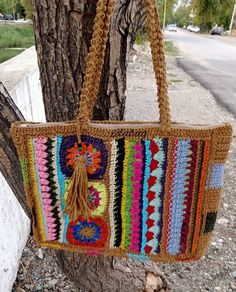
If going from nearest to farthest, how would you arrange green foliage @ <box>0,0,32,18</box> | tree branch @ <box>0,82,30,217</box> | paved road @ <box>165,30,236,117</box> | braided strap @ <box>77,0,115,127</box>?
1. braided strap @ <box>77,0,115,127</box>
2. tree branch @ <box>0,82,30,217</box>
3. green foliage @ <box>0,0,32,18</box>
4. paved road @ <box>165,30,236,117</box>

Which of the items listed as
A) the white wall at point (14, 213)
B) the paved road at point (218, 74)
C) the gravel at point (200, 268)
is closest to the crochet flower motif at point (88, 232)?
the white wall at point (14, 213)

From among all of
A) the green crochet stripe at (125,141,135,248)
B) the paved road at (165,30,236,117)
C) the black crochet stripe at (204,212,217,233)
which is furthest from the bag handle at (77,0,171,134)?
the paved road at (165,30,236,117)

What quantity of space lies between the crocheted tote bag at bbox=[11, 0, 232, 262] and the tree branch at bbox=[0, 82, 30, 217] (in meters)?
0.22

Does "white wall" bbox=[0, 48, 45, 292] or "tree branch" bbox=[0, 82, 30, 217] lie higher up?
"tree branch" bbox=[0, 82, 30, 217]

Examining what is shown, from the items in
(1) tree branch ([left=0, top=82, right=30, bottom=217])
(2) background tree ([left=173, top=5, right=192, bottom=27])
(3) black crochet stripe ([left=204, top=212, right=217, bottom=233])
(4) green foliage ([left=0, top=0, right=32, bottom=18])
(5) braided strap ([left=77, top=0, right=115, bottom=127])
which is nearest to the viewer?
(5) braided strap ([left=77, top=0, right=115, bottom=127])

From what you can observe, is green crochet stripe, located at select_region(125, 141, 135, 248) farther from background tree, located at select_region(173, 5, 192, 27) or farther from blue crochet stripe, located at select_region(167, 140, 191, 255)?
background tree, located at select_region(173, 5, 192, 27)

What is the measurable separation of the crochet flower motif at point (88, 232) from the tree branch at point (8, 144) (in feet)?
0.99

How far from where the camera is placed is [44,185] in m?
1.00

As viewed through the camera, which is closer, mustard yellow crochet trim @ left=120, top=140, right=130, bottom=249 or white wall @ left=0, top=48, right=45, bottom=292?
mustard yellow crochet trim @ left=120, top=140, right=130, bottom=249

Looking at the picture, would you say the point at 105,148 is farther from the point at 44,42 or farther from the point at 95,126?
the point at 44,42

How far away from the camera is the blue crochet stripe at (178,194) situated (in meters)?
0.92

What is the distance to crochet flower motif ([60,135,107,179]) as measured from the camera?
3.00 feet

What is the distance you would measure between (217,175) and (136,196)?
0.73 ft

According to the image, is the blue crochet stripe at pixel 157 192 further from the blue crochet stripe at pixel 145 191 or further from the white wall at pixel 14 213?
the white wall at pixel 14 213
